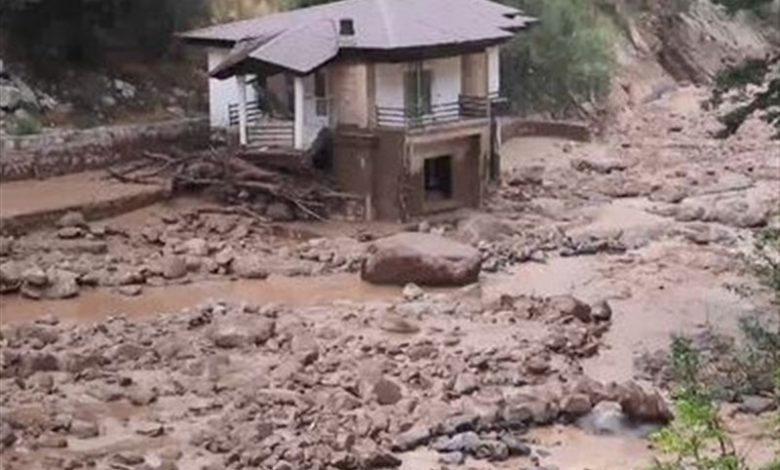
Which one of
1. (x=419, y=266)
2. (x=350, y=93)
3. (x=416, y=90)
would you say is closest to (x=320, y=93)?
(x=350, y=93)

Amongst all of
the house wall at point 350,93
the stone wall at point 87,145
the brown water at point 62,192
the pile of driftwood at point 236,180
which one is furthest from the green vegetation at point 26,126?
the house wall at point 350,93

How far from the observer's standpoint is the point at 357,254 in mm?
31578

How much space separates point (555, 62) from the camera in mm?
45125

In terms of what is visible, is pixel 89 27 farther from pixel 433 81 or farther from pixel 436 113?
pixel 436 113

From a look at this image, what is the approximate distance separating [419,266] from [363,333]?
153 inches

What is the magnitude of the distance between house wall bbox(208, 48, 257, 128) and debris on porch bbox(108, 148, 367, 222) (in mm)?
1917

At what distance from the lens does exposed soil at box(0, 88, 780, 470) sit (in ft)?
69.1

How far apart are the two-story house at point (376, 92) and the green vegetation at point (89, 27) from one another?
9.32ft

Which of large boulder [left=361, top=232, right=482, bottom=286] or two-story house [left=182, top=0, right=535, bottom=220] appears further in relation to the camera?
two-story house [left=182, top=0, right=535, bottom=220]

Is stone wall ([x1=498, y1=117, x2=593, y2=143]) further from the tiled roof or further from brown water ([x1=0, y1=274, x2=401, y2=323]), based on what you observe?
brown water ([x1=0, y1=274, x2=401, y2=323])

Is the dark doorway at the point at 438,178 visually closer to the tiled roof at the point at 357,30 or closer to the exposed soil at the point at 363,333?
the exposed soil at the point at 363,333

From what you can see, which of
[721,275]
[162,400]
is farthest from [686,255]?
[162,400]

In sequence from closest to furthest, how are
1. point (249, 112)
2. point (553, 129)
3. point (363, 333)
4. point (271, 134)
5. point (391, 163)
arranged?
point (363, 333) → point (391, 163) → point (271, 134) → point (249, 112) → point (553, 129)

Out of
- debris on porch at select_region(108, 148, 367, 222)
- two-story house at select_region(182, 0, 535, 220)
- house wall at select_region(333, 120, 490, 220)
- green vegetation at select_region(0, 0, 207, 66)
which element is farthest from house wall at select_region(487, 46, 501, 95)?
green vegetation at select_region(0, 0, 207, 66)
